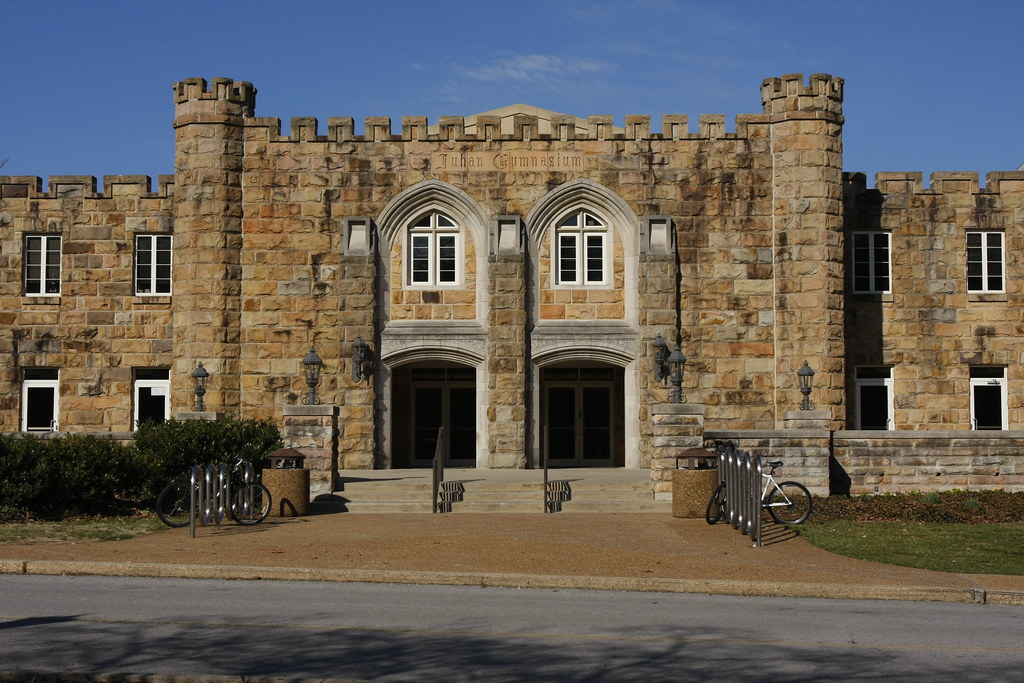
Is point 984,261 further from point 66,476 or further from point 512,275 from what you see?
point 66,476

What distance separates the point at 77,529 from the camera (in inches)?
649

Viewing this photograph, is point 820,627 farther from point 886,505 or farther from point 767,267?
point 767,267

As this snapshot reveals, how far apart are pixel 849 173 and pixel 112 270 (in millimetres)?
17033

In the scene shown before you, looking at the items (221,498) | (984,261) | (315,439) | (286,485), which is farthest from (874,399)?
(221,498)

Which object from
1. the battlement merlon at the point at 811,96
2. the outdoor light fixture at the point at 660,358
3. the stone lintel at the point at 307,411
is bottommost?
the stone lintel at the point at 307,411

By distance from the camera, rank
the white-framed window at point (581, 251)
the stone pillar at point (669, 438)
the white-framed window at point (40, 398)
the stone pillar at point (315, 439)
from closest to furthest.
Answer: the stone pillar at point (669, 438)
the stone pillar at point (315, 439)
the white-framed window at point (581, 251)
the white-framed window at point (40, 398)

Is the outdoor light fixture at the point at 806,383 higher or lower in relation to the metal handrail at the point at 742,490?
higher

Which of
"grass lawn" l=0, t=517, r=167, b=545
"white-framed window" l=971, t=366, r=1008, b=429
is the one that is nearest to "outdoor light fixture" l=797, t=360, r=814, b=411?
"white-framed window" l=971, t=366, r=1008, b=429

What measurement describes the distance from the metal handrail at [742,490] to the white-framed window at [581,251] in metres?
8.02

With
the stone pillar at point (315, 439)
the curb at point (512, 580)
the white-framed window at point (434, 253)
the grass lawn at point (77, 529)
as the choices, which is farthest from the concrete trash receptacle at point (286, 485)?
the white-framed window at point (434, 253)

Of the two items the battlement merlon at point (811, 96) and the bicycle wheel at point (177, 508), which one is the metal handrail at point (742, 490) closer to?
the bicycle wheel at point (177, 508)

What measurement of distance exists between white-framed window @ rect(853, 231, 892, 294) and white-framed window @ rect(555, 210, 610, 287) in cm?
590

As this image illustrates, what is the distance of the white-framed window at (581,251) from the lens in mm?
25672

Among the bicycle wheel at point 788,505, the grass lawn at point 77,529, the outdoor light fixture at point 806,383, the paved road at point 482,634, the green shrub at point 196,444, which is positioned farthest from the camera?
the outdoor light fixture at point 806,383
